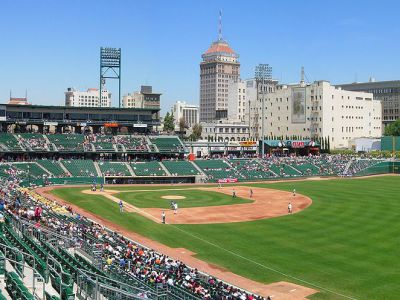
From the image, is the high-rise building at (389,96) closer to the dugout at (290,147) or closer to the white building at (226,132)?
the white building at (226,132)

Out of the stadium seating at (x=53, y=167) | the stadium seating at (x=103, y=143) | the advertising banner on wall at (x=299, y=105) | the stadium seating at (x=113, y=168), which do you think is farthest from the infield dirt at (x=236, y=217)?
the advertising banner on wall at (x=299, y=105)

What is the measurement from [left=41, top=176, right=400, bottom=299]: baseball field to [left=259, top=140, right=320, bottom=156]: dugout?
44.6 m

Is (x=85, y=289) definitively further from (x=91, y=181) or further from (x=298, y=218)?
(x=91, y=181)

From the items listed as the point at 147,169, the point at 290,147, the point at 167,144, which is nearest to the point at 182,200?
the point at 147,169

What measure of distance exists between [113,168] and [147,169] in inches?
225

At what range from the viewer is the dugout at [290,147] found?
4567 inches

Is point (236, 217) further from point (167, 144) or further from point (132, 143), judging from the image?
point (167, 144)

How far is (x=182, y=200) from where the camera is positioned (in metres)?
60.1

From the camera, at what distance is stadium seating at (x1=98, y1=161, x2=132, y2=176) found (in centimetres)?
8069

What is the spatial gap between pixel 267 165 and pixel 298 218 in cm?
4901

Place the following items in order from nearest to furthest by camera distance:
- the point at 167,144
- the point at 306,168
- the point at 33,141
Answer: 1. the point at 33,141
2. the point at 167,144
3. the point at 306,168

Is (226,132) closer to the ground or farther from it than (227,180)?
farther from it

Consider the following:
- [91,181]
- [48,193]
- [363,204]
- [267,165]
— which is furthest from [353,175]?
[48,193]

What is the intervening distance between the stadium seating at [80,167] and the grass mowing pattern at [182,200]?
1448cm
